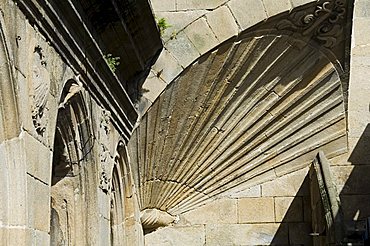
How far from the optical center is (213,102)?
623 centimetres

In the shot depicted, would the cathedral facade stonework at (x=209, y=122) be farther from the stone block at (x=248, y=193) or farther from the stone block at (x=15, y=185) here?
the stone block at (x=15, y=185)

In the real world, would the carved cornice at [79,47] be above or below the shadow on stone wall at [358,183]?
above

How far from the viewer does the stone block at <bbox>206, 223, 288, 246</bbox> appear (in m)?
6.61

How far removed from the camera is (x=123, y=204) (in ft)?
18.5

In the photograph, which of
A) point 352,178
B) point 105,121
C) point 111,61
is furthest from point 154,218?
point 111,61

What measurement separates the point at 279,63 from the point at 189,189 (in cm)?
110

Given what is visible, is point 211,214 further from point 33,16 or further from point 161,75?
point 33,16

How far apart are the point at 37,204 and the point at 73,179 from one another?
3.63 ft

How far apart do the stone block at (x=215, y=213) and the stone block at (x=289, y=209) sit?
1.03ft

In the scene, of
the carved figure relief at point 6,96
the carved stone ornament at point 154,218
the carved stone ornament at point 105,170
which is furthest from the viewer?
the carved stone ornament at point 154,218

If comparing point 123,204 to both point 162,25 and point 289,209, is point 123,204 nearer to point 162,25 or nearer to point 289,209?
point 162,25

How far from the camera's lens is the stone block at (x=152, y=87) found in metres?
5.66

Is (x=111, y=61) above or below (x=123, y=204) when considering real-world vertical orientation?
above

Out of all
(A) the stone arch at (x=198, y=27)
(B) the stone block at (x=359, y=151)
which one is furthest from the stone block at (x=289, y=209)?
(A) the stone arch at (x=198, y=27)
